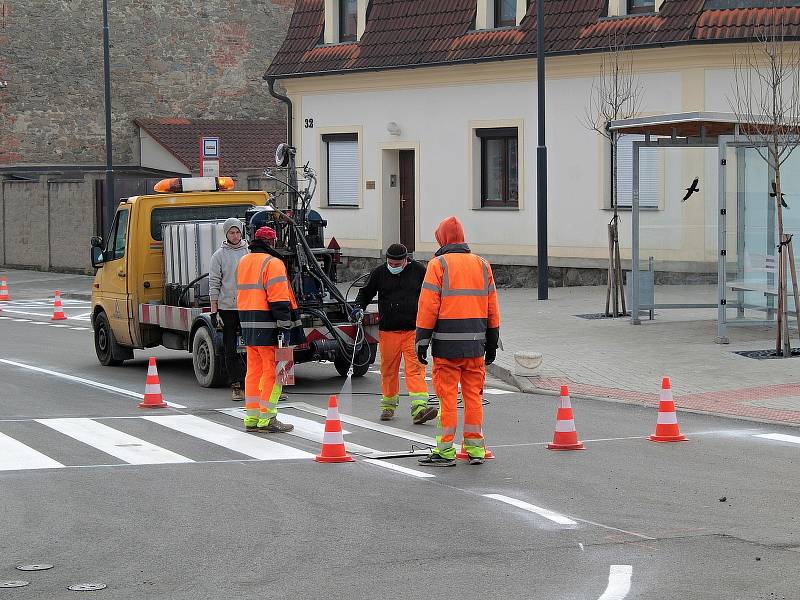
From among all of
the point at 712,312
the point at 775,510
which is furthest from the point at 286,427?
the point at 712,312

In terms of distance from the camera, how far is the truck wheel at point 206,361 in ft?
51.2

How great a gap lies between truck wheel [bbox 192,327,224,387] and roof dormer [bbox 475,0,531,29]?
1565 cm

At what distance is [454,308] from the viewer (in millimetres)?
10953

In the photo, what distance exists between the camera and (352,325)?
15727 mm

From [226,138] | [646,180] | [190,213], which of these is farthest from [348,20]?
[190,213]

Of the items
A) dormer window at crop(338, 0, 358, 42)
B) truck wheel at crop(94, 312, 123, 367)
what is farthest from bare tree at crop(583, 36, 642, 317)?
truck wheel at crop(94, 312, 123, 367)

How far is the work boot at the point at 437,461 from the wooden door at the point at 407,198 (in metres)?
21.5

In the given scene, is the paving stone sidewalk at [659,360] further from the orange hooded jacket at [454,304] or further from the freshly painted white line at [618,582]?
the freshly painted white line at [618,582]

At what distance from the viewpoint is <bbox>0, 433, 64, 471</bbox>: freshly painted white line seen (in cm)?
1102

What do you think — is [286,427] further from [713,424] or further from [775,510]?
[775,510]

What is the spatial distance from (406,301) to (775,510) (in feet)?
16.0

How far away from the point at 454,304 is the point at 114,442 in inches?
135

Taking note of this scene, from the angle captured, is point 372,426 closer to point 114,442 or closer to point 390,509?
point 114,442

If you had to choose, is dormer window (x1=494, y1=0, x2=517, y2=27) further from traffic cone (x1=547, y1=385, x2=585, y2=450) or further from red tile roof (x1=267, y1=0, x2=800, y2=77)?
traffic cone (x1=547, y1=385, x2=585, y2=450)
